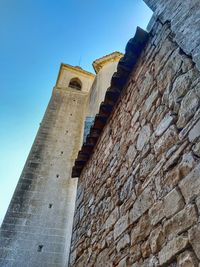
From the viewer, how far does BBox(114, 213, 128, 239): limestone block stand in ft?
7.55

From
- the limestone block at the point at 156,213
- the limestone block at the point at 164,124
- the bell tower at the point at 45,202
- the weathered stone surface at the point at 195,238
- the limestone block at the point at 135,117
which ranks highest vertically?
the bell tower at the point at 45,202

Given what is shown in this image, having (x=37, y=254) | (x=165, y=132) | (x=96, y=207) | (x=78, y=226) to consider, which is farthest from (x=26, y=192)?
(x=165, y=132)

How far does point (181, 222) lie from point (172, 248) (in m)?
0.17

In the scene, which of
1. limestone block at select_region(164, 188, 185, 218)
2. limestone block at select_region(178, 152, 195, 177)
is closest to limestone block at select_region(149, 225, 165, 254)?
limestone block at select_region(164, 188, 185, 218)

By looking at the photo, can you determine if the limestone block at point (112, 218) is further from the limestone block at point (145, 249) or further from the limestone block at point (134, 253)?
the limestone block at point (145, 249)

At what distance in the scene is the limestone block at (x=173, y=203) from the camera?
5.15 feet

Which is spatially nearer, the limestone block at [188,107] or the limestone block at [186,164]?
the limestone block at [186,164]

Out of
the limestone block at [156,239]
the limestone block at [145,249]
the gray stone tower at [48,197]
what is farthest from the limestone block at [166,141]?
the gray stone tower at [48,197]

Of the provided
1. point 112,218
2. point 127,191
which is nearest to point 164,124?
point 127,191

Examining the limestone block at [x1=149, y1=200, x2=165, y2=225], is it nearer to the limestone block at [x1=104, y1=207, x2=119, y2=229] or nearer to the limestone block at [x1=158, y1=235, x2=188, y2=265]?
the limestone block at [x1=158, y1=235, x2=188, y2=265]

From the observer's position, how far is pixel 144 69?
280 centimetres

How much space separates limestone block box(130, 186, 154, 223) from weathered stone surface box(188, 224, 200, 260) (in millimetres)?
536

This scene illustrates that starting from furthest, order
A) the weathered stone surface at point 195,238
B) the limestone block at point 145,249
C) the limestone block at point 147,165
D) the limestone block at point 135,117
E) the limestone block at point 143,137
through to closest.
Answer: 1. the limestone block at point 135,117
2. the limestone block at point 143,137
3. the limestone block at point 147,165
4. the limestone block at point 145,249
5. the weathered stone surface at point 195,238

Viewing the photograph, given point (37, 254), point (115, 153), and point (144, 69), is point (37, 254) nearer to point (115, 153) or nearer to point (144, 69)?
point (115, 153)
